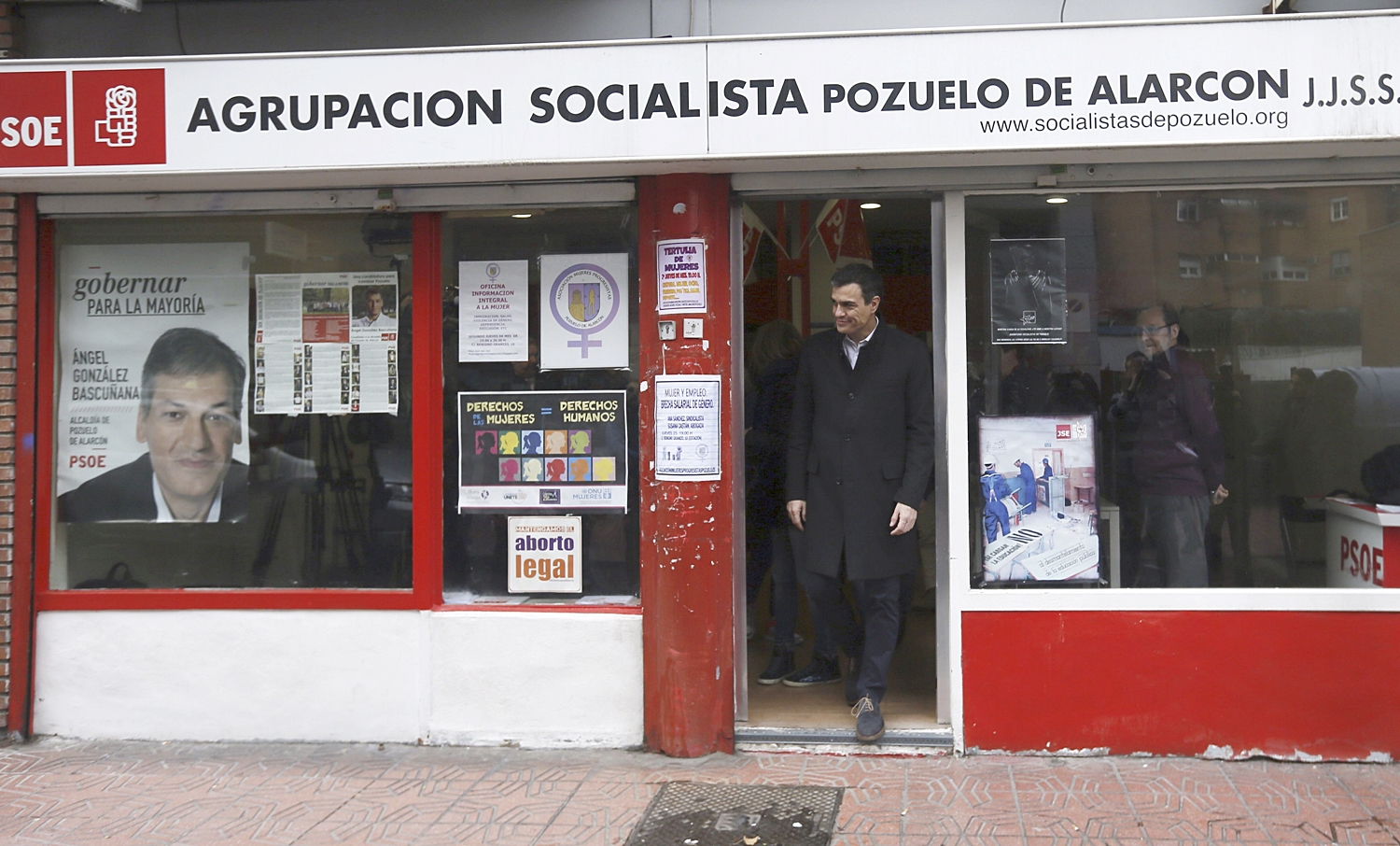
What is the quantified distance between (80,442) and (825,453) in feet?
11.8

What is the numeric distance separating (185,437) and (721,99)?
10.1 ft

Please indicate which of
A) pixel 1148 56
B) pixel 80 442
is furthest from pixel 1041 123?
pixel 80 442

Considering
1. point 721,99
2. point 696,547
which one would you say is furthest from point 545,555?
point 721,99

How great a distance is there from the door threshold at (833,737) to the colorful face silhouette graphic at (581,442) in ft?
4.71

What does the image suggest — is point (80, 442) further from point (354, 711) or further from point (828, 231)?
point (828, 231)

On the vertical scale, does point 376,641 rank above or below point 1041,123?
below

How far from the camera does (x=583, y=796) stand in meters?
4.60

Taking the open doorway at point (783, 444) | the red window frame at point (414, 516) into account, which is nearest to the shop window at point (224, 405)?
the red window frame at point (414, 516)

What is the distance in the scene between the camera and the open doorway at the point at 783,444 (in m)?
5.37

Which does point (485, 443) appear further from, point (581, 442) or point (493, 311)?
point (493, 311)

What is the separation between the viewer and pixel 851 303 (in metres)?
5.08

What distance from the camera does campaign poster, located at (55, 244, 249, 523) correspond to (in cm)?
554

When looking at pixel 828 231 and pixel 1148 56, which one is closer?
pixel 1148 56

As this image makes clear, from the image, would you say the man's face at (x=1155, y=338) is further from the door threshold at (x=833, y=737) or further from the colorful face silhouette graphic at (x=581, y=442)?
the colorful face silhouette graphic at (x=581, y=442)
